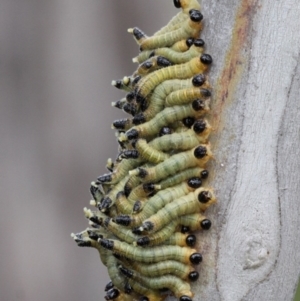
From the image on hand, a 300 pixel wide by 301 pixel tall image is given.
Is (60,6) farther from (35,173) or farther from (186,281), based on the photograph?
(186,281)

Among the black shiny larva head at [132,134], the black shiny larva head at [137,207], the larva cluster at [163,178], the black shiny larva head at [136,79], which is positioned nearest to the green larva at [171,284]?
the larva cluster at [163,178]

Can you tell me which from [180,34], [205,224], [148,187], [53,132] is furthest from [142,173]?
[53,132]

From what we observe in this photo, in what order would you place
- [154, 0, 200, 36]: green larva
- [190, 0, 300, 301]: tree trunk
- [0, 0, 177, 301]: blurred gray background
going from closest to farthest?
[190, 0, 300, 301]: tree trunk, [154, 0, 200, 36]: green larva, [0, 0, 177, 301]: blurred gray background

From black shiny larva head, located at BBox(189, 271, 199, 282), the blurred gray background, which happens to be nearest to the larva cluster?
black shiny larva head, located at BBox(189, 271, 199, 282)

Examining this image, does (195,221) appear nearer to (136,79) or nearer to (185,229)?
(185,229)

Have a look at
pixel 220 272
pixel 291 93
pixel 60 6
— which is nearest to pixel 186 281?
pixel 220 272

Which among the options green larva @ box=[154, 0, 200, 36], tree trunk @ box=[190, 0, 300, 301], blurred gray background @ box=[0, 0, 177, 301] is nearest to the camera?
tree trunk @ box=[190, 0, 300, 301]

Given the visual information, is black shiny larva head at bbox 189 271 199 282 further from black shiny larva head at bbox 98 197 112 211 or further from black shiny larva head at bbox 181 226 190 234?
black shiny larva head at bbox 98 197 112 211
